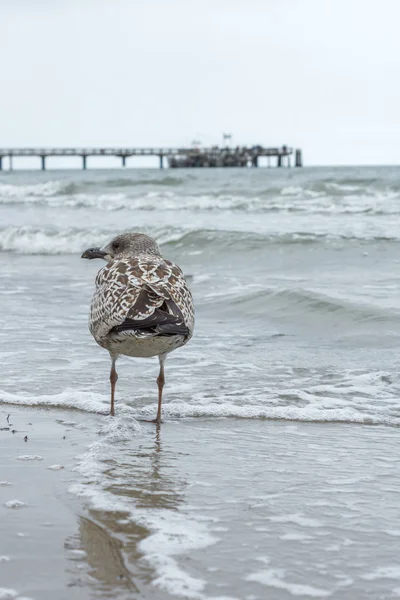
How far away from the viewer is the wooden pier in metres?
91.4

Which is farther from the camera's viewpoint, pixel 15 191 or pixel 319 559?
pixel 15 191

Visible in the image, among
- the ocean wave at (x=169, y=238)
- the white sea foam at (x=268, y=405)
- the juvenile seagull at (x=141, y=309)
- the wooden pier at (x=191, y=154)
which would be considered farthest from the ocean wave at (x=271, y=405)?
the wooden pier at (x=191, y=154)

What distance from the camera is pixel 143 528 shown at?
324 cm

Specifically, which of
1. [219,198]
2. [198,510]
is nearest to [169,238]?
[219,198]

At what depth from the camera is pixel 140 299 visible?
4578 millimetres

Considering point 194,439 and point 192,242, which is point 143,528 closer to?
point 194,439

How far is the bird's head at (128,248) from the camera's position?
18.9ft

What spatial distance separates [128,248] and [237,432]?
1.51 meters

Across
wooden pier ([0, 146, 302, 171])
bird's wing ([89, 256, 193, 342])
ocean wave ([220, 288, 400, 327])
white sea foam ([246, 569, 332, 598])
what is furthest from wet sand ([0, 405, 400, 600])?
wooden pier ([0, 146, 302, 171])

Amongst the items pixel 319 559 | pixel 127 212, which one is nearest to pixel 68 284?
pixel 319 559

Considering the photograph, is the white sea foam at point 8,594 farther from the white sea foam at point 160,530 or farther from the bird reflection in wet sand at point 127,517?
the white sea foam at point 160,530

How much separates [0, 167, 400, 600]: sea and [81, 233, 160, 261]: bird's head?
763 millimetres

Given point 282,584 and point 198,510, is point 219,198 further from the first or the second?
point 282,584

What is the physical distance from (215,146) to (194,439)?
9068 cm
